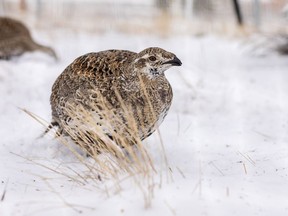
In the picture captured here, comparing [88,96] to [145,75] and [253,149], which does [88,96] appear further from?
[253,149]

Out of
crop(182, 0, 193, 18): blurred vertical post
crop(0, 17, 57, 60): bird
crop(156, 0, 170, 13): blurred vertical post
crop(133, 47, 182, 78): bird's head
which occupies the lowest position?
crop(182, 0, 193, 18): blurred vertical post

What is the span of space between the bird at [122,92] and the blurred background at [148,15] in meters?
9.91

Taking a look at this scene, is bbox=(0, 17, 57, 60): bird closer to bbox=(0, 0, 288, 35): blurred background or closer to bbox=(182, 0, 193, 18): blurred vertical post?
bbox=(0, 0, 288, 35): blurred background

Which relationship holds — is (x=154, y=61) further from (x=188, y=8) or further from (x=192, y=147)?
(x=188, y=8)

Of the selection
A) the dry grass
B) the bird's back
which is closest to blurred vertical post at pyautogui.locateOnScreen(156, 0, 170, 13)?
the bird's back

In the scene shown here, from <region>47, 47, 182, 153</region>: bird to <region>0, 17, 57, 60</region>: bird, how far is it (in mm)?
4111

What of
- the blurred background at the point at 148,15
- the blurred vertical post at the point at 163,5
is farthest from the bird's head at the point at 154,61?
the blurred vertical post at the point at 163,5

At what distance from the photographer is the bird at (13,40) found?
295 inches

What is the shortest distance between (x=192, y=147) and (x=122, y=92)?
97cm

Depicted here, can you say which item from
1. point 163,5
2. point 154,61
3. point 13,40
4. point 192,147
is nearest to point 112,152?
point 154,61

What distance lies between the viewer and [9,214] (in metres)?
2.45

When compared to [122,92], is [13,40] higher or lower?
lower

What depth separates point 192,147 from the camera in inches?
163

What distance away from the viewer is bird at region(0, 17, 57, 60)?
748cm
